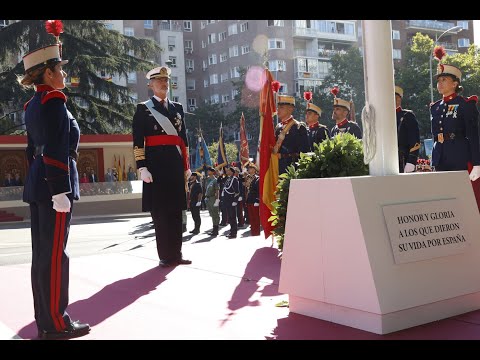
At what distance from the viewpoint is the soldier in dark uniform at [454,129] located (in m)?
6.86

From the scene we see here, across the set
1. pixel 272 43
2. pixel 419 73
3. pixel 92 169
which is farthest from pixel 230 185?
pixel 272 43

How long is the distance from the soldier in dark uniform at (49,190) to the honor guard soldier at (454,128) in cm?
450

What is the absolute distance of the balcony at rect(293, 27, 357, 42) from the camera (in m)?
63.3

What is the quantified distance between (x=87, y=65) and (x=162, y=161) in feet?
82.0

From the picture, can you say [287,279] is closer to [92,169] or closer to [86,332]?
[86,332]

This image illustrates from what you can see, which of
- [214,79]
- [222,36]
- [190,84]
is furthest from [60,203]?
[190,84]

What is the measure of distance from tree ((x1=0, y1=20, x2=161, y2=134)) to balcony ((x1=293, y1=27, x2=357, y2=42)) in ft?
109

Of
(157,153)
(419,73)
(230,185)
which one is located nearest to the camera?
(157,153)

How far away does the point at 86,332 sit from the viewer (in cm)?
418

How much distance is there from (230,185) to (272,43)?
49.5 m

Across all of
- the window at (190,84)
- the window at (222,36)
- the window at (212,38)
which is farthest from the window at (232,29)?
the window at (190,84)

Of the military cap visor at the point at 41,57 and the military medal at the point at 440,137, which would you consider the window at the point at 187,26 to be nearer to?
the military medal at the point at 440,137

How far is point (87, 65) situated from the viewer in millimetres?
30562

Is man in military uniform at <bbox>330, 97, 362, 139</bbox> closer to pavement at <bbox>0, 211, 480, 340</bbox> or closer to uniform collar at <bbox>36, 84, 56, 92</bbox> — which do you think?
pavement at <bbox>0, 211, 480, 340</bbox>
